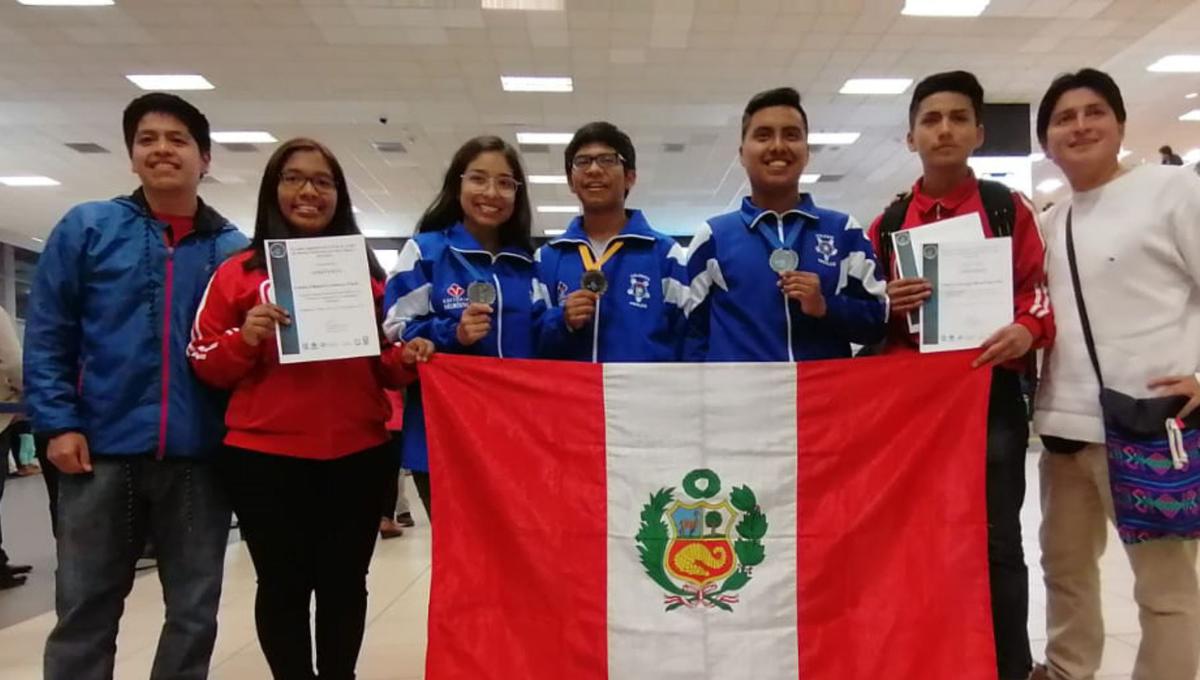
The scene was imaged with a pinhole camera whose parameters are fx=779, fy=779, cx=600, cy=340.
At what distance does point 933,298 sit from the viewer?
6.67 feet

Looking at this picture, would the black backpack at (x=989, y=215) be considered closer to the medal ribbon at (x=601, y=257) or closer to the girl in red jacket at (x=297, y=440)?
the medal ribbon at (x=601, y=257)

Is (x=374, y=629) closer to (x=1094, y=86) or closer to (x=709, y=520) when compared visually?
(x=709, y=520)

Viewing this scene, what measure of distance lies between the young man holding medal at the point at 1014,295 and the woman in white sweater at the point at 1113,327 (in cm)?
10

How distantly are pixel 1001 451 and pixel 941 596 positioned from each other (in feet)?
1.55

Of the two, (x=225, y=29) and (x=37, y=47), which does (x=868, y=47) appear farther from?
(x=37, y=47)

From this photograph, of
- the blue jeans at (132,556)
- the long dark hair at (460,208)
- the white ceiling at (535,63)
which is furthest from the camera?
the white ceiling at (535,63)

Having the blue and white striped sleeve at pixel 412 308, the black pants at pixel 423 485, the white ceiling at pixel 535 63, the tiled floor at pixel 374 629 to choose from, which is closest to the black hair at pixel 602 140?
the blue and white striped sleeve at pixel 412 308

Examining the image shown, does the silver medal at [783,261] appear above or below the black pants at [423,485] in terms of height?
above

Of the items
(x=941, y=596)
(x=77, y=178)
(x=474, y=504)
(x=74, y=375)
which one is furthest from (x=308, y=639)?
(x=77, y=178)

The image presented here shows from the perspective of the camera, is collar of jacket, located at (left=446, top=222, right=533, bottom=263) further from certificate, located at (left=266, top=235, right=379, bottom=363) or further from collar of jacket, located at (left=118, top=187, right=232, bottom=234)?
collar of jacket, located at (left=118, top=187, right=232, bottom=234)

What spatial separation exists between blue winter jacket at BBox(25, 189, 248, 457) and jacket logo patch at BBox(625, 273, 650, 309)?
1180mm

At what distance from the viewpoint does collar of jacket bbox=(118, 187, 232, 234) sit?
2.12m

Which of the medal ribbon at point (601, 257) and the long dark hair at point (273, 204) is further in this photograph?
the medal ribbon at point (601, 257)

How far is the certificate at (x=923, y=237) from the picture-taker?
6.64 feet
